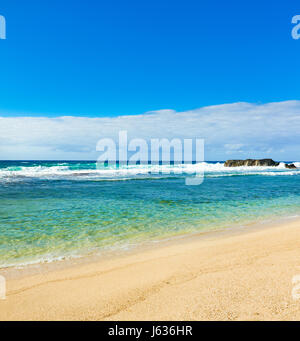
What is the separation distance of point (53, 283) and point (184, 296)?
2.36 meters

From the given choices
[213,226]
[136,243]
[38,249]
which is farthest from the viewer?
[213,226]

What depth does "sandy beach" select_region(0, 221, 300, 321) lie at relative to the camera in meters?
3.54

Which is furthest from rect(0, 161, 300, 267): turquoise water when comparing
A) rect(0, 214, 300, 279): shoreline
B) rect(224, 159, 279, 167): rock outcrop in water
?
rect(224, 159, 279, 167): rock outcrop in water

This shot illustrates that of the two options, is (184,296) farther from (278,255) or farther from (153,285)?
(278,255)

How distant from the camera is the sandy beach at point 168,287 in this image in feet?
11.6

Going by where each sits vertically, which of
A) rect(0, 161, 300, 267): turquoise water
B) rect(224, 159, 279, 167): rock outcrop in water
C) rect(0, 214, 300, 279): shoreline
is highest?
rect(224, 159, 279, 167): rock outcrop in water

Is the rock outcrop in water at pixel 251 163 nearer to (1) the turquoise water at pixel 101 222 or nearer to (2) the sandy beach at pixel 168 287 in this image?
(1) the turquoise water at pixel 101 222

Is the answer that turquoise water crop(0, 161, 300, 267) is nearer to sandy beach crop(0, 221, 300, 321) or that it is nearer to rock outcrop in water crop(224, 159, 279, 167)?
sandy beach crop(0, 221, 300, 321)

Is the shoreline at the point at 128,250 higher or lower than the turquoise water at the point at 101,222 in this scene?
lower

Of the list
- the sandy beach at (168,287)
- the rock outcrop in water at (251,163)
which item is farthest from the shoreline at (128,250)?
the rock outcrop in water at (251,163)

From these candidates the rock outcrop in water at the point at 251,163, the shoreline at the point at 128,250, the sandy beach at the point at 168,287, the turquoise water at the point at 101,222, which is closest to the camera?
the sandy beach at the point at 168,287

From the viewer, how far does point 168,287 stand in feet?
14.2
